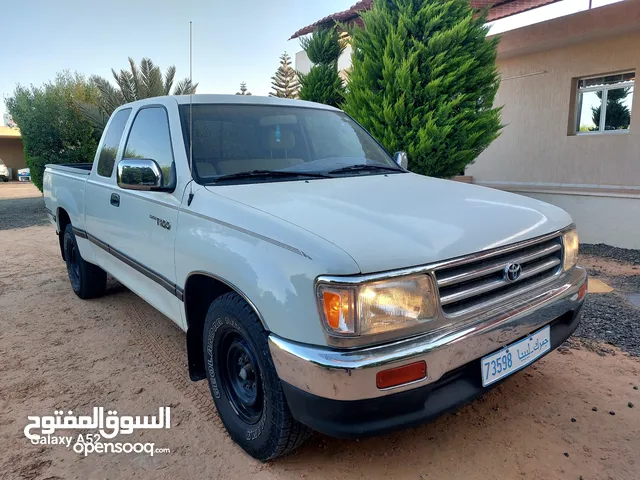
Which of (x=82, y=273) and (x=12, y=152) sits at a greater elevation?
(x=12, y=152)

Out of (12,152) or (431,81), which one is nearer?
(431,81)

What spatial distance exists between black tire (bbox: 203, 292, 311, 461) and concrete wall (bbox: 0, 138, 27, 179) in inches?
1266

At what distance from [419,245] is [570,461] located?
4.53 feet

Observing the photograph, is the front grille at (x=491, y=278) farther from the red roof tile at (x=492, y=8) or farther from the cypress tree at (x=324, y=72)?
the cypress tree at (x=324, y=72)

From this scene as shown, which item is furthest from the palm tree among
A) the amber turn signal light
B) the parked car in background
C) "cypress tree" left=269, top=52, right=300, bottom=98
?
the parked car in background

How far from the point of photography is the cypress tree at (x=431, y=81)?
667cm

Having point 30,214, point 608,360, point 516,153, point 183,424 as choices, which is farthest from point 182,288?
point 30,214

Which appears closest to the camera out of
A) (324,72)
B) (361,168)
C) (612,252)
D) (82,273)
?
(361,168)

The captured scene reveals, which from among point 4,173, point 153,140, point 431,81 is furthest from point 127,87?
point 4,173

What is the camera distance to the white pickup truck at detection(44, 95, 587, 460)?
6.04 ft

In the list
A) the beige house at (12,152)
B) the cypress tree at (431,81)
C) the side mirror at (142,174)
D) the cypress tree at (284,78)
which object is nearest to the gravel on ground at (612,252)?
the cypress tree at (431,81)

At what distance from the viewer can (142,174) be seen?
2.80 meters

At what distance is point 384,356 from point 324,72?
8.78 metres

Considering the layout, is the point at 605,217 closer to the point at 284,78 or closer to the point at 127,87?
the point at 127,87
